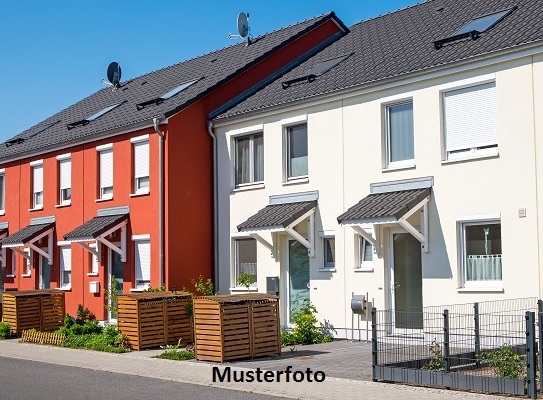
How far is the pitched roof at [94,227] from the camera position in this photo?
2286cm

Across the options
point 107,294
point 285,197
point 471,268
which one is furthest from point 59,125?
point 471,268

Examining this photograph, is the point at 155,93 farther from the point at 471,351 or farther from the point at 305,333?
the point at 471,351

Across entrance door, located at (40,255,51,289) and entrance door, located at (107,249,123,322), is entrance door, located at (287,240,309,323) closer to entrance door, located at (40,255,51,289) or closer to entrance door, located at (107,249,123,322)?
entrance door, located at (107,249,123,322)

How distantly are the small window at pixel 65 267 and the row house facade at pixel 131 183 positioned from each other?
0.03 m

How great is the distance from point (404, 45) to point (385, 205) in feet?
16.5

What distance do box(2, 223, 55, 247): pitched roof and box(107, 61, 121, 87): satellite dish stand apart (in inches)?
295

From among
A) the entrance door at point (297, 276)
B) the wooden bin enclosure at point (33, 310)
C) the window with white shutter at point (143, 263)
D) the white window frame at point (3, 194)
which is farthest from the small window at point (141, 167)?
the white window frame at point (3, 194)

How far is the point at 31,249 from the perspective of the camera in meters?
27.4

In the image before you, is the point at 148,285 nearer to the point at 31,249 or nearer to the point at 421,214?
the point at 31,249

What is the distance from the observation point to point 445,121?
1680 cm

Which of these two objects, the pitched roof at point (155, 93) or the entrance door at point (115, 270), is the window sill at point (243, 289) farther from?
the pitched roof at point (155, 93)

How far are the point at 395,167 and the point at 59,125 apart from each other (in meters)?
15.9

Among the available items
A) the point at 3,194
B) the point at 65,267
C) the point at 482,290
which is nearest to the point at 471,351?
the point at 482,290

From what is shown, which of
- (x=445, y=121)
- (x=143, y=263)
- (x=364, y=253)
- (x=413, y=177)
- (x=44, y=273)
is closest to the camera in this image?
(x=445, y=121)
